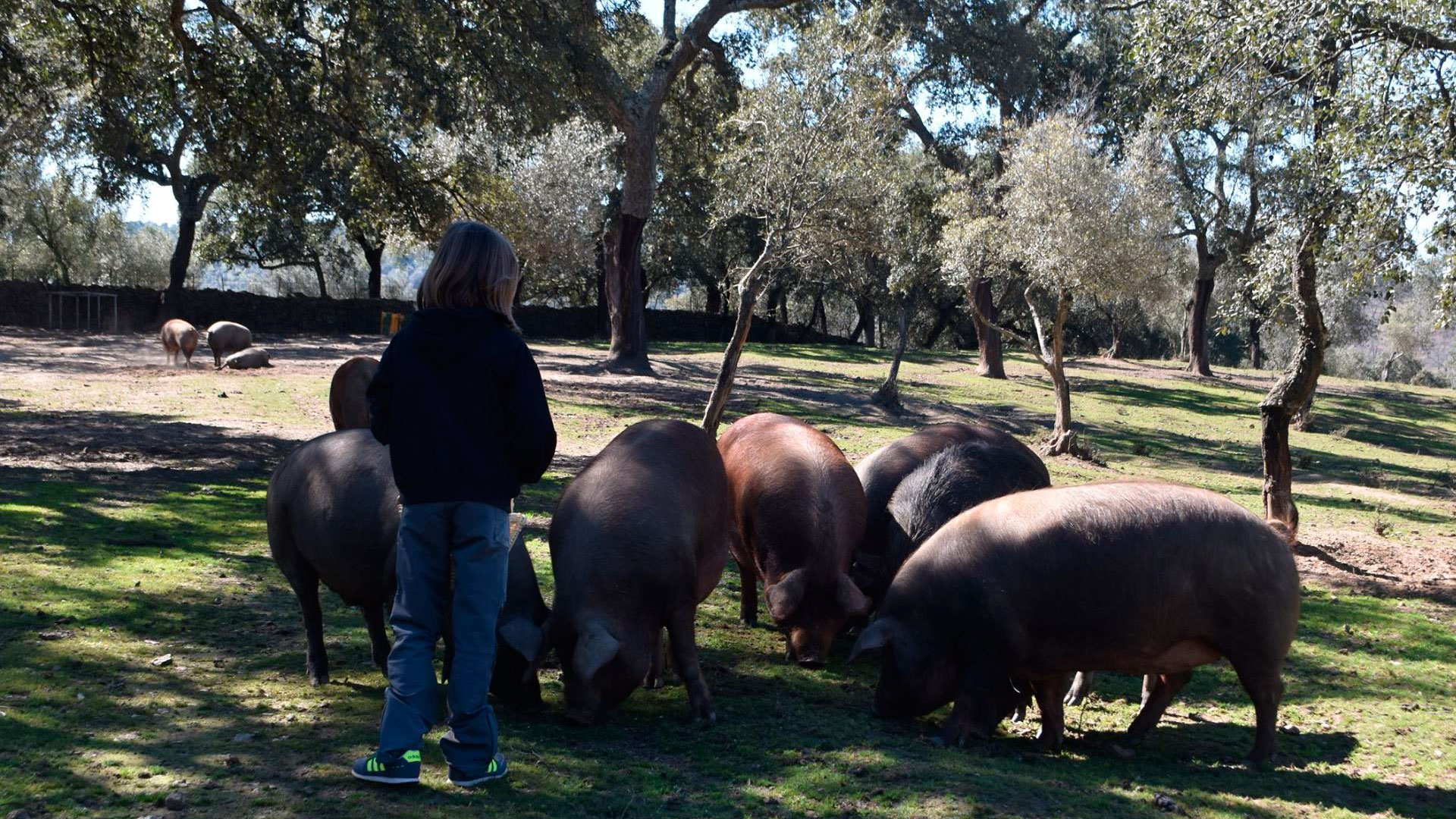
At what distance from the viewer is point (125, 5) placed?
1469 centimetres

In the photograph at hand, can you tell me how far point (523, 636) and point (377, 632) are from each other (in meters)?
1.36

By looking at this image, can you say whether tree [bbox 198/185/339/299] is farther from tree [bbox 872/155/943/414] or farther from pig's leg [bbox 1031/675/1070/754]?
pig's leg [bbox 1031/675/1070/754]

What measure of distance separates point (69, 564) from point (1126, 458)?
18.0 m

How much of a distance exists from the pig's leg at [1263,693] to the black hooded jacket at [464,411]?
3.91 m

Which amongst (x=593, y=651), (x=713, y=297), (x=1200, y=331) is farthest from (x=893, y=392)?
(x=713, y=297)

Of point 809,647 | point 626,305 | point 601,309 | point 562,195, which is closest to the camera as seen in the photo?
point 809,647

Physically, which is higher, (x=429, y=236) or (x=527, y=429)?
(x=429, y=236)

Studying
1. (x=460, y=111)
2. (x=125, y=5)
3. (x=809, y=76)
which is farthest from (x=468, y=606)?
(x=809, y=76)

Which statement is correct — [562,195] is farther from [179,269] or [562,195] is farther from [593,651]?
[593,651]

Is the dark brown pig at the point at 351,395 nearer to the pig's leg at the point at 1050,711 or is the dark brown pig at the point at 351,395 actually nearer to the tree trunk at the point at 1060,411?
the pig's leg at the point at 1050,711

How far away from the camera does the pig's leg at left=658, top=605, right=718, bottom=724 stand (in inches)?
246

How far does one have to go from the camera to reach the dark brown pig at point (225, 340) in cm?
2880

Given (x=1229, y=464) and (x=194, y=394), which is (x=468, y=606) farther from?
(x=1229, y=464)

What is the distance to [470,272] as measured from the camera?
4.93m
